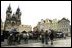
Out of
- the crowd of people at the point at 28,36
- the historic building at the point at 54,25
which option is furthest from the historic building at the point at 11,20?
the historic building at the point at 54,25

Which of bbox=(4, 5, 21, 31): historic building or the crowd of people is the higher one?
bbox=(4, 5, 21, 31): historic building

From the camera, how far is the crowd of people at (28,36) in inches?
155

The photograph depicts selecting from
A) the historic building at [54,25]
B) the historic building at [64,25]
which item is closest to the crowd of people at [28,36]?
the historic building at [54,25]

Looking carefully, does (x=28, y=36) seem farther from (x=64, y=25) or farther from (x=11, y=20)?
(x=64, y=25)

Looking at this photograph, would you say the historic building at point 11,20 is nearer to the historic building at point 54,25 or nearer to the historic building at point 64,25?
the historic building at point 54,25

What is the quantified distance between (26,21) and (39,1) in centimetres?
53

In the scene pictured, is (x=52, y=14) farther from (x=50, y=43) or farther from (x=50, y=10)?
(x=50, y=43)

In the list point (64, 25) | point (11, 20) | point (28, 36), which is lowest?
point (28, 36)

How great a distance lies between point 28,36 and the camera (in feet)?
13.2

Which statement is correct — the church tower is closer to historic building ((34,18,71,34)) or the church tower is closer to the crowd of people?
the crowd of people

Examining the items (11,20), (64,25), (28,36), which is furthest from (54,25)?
(11,20)

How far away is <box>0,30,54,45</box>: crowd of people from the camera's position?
155 inches

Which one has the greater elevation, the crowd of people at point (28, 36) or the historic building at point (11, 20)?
the historic building at point (11, 20)

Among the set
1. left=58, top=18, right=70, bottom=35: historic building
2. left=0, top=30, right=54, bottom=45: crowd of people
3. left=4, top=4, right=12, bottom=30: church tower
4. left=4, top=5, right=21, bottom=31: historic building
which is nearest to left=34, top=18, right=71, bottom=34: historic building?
left=58, top=18, right=70, bottom=35: historic building
